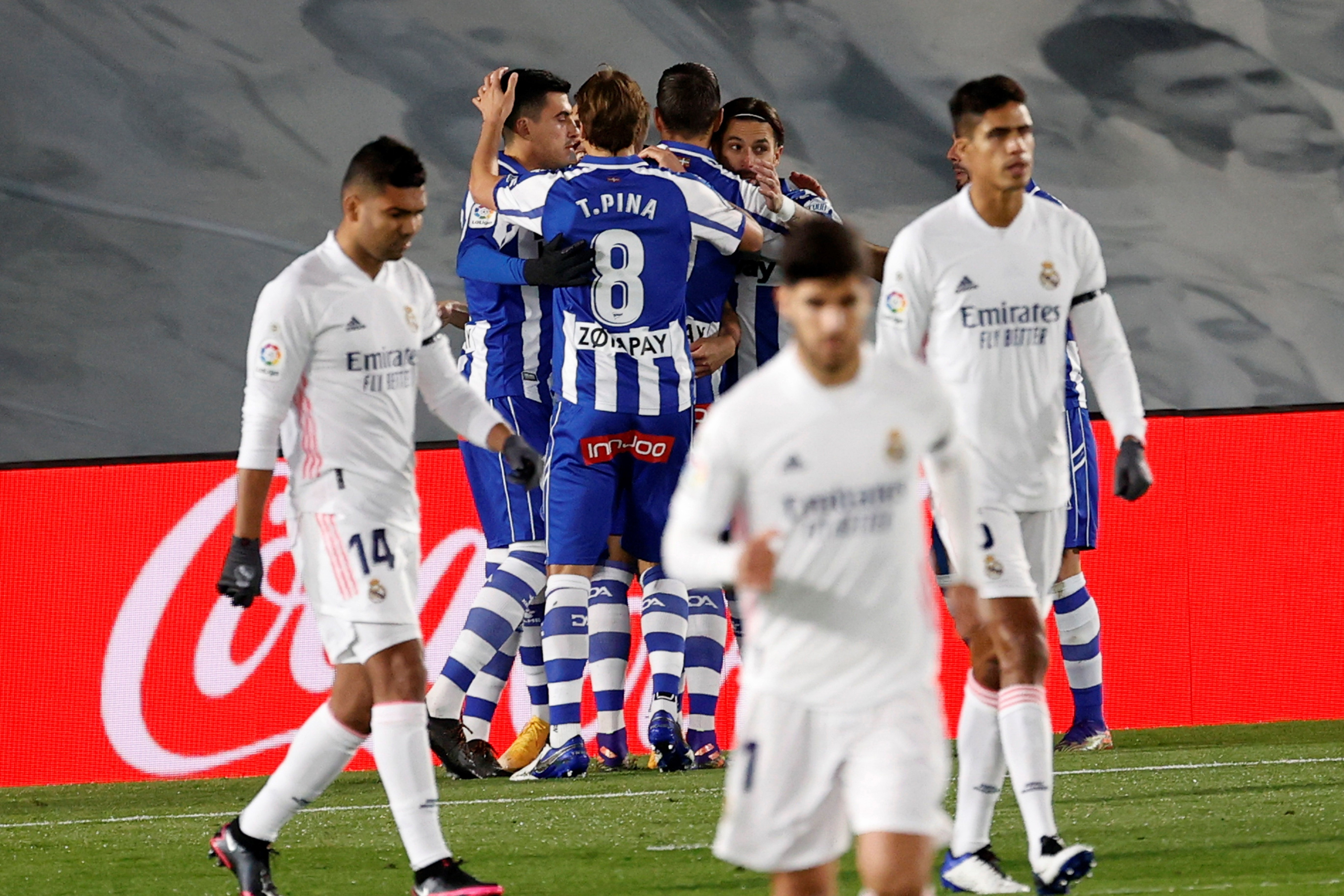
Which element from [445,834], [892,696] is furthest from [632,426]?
[892,696]

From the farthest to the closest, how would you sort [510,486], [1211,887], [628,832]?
[510,486] → [628,832] → [1211,887]

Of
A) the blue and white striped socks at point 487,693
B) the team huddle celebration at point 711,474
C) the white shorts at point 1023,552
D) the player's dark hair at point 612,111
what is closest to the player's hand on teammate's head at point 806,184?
the team huddle celebration at point 711,474

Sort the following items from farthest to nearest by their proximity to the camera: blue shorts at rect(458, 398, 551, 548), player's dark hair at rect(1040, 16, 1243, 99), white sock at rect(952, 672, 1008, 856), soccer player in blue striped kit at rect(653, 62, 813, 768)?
1. player's dark hair at rect(1040, 16, 1243, 99)
2. blue shorts at rect(458, 398, 551, 548)
3. soccer player in blue striped kit at rect(653, 62, 813, 768)
4. white sock at rect(952, 672, 1008, 856)

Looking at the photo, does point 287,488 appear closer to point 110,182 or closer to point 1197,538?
point 1197,538

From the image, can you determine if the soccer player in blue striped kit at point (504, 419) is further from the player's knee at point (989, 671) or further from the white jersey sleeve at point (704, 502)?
the white jersey sleeve at point (704, 502)

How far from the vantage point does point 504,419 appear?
6344 mm

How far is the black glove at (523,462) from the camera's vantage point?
4.21m

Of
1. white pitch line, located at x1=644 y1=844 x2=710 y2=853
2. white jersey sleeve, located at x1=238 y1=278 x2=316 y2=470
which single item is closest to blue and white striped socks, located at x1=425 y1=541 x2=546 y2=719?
white pitch line, located at x1=644 y1=844 x2=710 y2=853

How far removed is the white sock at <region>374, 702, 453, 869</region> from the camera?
3932mm

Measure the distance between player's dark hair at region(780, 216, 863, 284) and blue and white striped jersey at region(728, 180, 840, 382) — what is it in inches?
149

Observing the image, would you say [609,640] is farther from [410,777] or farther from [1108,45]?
[1108,45]

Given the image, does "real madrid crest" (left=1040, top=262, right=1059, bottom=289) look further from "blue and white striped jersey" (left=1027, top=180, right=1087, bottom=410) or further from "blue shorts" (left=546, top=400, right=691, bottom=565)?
"blue and white striped jersey" (left=1027, top=180, right=1087, bottom=410)

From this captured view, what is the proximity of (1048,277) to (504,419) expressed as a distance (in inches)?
104

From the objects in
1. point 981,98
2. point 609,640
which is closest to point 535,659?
point 609,640
